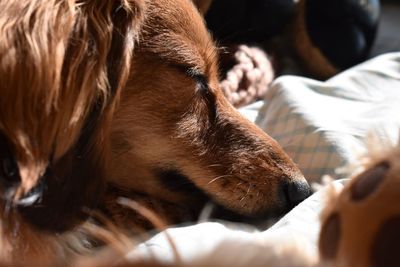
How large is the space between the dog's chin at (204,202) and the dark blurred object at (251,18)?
2.64 ft

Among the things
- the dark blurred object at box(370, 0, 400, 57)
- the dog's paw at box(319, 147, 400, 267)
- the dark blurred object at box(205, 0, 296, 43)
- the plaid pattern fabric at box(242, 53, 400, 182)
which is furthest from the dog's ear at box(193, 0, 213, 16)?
the dog's paw at box(319, 147, 400, 267)

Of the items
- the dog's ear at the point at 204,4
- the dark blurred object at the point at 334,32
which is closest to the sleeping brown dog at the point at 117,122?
the dog's ear at the point at 204,4

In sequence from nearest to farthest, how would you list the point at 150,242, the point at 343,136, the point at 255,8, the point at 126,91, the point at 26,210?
1. the point at 150,242
2. the point at 26,210
3. the point at 126,91
4. the point at 343,136
5. the point at 255,8

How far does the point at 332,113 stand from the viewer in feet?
4.87

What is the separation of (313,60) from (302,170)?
853 mm

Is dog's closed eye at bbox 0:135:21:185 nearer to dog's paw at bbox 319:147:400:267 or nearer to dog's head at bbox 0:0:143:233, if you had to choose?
dog's head at bbox 0:0:143:233

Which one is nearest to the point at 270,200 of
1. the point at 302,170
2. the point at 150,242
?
the point at 302,170

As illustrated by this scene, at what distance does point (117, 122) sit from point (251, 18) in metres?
1.03

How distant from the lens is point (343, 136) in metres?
1.32

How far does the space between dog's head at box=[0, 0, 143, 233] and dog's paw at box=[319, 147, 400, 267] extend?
1.48ft

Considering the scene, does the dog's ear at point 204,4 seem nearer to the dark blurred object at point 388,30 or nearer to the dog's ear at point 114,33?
the dog's ear at point 114,33

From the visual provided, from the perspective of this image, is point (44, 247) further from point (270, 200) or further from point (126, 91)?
point (270, 200)

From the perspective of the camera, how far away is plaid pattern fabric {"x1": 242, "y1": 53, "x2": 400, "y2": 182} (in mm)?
1307

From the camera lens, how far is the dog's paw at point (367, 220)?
1.79 feet
